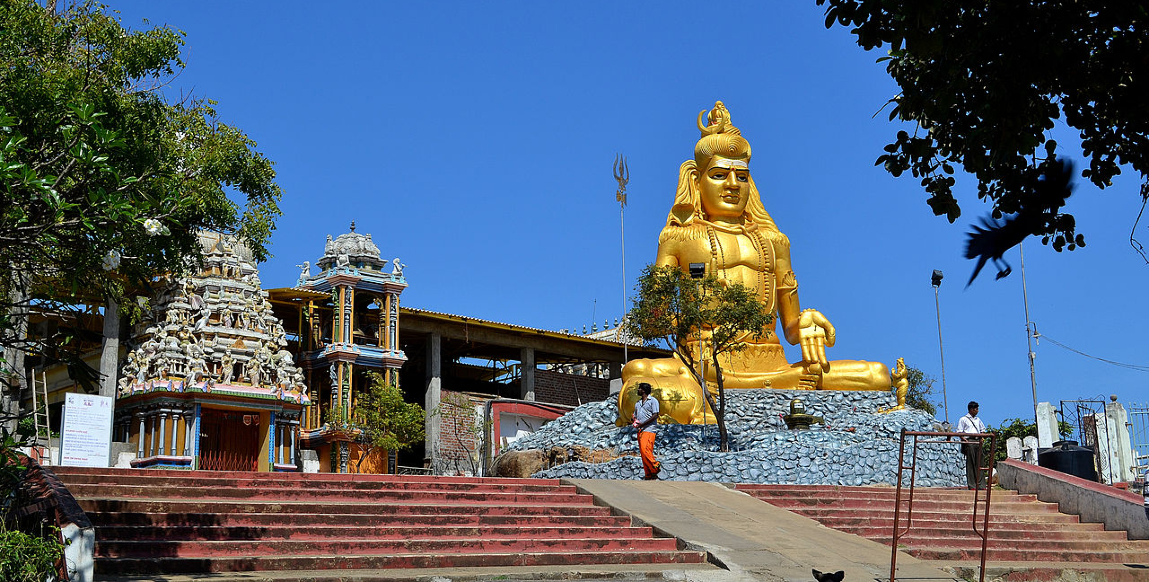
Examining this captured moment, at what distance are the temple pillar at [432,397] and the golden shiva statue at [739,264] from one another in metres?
8.85

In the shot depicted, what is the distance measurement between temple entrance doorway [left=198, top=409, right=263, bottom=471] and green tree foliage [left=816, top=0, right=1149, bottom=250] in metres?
18.6

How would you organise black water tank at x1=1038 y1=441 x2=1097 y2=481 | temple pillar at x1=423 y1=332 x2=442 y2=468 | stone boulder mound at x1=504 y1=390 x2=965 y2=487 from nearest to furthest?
black water tank at x1=1038 y1=441 x2=1097 y2=481 → stone boulder mound at x1=504 y1=390 x2=965 y2=487 → temple pillar at x1=423 y1=332 x2=442 y2=468

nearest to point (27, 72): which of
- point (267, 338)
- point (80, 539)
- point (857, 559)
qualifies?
point (80, 539)

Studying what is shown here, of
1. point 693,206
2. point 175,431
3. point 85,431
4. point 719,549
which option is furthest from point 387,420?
point 719,549

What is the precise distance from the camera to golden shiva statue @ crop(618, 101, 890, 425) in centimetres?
2312

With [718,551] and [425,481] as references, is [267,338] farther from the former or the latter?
[718,551]

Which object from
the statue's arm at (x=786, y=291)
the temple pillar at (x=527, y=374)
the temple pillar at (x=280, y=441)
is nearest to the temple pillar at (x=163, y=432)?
the temple pillar at (x=280, y=441)

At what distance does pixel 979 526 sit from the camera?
512 inches

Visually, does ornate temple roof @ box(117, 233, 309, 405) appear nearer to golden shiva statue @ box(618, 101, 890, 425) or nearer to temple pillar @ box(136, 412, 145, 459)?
temple pillar @ box(136, 412, 145, 459)

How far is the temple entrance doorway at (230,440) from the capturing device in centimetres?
2327

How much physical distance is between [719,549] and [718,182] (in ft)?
49.8

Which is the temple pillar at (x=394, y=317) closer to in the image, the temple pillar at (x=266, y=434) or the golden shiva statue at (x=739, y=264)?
the temple pillar at (x=266, y=434)

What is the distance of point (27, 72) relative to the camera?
844cm

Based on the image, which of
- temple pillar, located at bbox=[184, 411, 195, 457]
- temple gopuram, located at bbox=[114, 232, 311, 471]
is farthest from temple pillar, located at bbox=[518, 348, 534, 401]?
temple pillar, located at bbox=[184, 411, 195, 457]
